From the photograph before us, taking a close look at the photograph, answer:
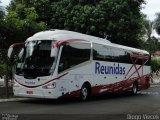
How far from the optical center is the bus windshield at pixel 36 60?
19.8 meters

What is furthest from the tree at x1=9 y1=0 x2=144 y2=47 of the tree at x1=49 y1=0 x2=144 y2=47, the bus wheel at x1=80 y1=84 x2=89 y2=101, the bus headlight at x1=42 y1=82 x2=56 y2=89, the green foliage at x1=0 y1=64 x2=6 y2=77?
the bus headlight at x1=42 y1=82 x2=56 y2=89

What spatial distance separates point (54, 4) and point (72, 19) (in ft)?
8.93

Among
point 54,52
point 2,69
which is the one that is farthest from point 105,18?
point 54,52

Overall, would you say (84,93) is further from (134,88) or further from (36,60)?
(134,88)

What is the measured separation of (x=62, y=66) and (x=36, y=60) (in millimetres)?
1182

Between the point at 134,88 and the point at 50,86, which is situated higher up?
the point at 50,86

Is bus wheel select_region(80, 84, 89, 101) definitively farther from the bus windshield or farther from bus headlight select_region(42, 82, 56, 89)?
the bus windshield

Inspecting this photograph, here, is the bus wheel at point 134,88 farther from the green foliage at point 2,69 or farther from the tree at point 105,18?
the tree at point 105,18

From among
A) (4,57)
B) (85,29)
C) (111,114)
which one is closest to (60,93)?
(111,114)

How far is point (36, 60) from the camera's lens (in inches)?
793

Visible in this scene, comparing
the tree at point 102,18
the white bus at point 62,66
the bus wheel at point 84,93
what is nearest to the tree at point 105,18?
the tree at point 102,18

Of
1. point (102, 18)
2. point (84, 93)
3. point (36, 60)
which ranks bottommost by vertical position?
point (84, 93)

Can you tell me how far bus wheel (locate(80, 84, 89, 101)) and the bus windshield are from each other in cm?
287

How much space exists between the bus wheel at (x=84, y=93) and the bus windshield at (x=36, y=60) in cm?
287
